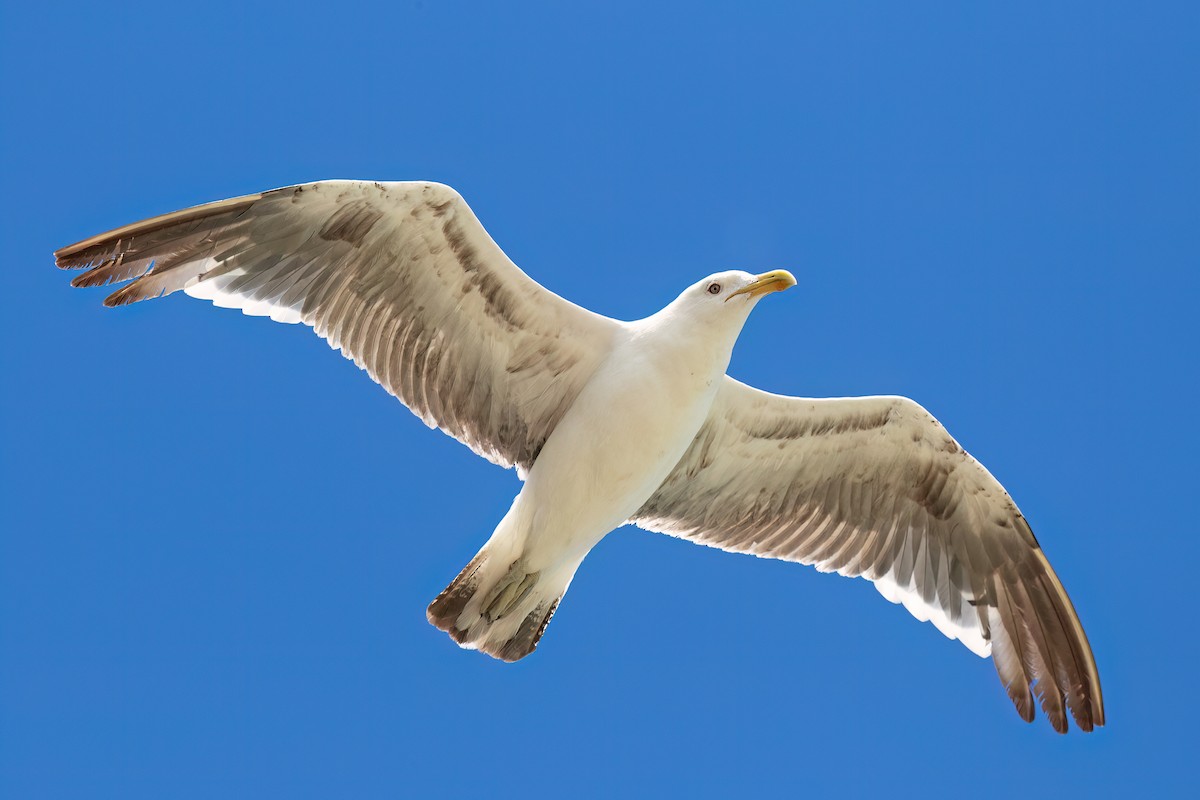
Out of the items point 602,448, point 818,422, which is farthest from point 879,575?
point 602,448

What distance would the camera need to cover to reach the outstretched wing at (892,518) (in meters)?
9.09

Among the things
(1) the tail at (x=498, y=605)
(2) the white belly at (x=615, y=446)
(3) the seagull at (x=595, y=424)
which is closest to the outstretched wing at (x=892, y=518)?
(3) the seagull at (x=595, y=424)

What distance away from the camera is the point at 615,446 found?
8.32 metres

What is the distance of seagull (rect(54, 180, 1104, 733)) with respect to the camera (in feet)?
27.3

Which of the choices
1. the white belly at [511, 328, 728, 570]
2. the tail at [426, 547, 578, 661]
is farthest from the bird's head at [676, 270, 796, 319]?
the tail at [426, 547, 578, 661]

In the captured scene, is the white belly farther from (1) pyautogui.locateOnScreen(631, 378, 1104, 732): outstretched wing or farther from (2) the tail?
(1) pyautogui.locateOnScreen(631, 378, 1104, 732): outstretched wing

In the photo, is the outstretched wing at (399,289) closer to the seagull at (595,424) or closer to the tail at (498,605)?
the seagull at (595,424)

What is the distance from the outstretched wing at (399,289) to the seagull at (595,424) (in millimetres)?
12

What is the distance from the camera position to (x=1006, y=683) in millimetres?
9227

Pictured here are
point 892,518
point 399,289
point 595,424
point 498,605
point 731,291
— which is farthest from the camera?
point 892,518

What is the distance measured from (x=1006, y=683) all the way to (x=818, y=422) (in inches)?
79.7

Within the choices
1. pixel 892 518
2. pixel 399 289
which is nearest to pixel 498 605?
pixel 399 289

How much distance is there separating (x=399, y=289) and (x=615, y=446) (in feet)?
5.23

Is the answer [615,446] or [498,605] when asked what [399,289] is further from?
[498,605]
